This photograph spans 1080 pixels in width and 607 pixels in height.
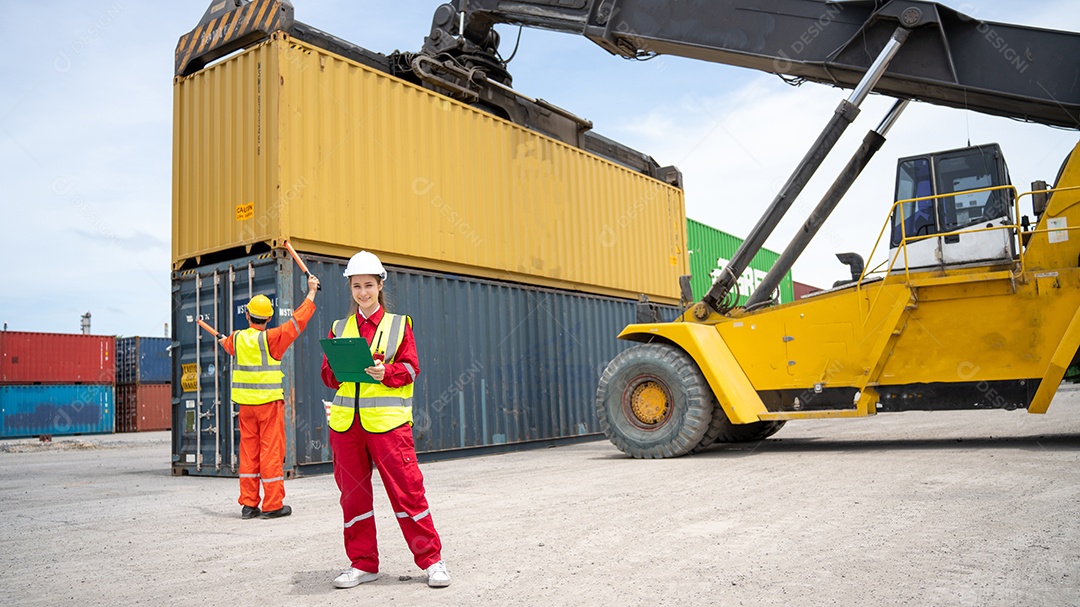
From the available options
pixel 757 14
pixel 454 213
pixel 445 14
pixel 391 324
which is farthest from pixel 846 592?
pixel 445 14

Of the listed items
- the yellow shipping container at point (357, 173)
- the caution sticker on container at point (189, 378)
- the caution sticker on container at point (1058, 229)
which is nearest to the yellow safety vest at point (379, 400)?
the yellow shipping container at point (357, 173)

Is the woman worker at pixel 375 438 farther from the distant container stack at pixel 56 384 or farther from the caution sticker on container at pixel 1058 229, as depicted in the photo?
the distant container stack at pixel 56 384

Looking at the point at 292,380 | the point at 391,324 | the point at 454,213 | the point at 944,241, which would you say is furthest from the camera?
the point at 454,213

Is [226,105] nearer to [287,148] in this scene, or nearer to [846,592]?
[287,148]

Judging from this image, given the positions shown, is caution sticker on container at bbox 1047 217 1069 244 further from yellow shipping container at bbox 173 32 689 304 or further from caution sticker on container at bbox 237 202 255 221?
caution sticker on container at bbox 237 202 255 221

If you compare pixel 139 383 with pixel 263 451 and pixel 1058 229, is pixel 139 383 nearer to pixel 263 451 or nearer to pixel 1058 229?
pixel 263 451

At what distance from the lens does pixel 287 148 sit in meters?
8.95

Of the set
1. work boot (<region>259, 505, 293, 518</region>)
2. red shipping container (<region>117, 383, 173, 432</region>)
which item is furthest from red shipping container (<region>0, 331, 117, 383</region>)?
work boot (<region>259, 505, 293, 518</region>)

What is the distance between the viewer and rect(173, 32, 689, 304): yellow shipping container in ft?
29.6

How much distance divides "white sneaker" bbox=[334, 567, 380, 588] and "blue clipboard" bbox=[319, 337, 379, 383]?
89 cm

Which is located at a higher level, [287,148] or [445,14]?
[445,14]

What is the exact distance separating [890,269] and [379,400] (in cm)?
635

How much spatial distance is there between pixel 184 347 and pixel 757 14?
7753 millimetres

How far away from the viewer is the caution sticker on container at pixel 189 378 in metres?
9.64
